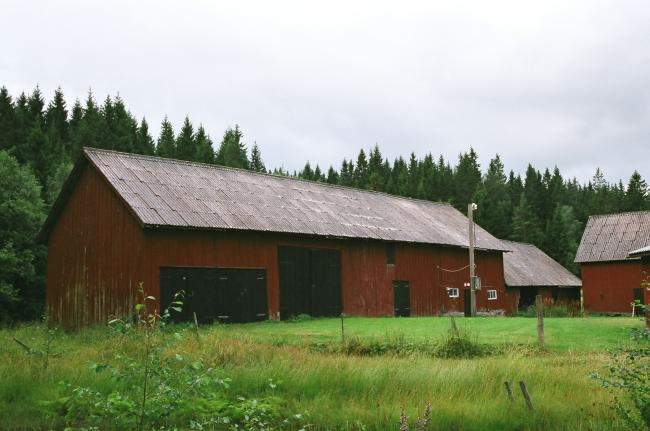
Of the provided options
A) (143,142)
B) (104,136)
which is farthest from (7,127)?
(143,142)

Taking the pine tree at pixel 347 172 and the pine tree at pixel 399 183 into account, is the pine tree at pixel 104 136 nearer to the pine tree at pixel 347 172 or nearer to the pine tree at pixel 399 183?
the pine tree at pixel 399 183

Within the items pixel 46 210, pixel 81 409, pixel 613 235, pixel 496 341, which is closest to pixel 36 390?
pixel 81 409

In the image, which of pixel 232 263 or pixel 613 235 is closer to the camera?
pixel 232 263

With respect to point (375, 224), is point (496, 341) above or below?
below

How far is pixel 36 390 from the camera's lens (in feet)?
42.4

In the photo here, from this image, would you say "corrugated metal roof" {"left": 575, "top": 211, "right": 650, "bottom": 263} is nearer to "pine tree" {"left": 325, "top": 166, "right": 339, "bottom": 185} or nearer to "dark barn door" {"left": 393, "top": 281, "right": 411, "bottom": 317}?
"dark barn door" {"left": 393, "top": 281, "right": 411, "bottom": 317}

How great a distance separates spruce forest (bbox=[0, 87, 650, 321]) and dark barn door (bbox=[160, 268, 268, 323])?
15.8m

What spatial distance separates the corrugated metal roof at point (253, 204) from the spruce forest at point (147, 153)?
13126mm

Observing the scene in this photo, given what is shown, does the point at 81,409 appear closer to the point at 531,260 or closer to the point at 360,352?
the point at 360,352

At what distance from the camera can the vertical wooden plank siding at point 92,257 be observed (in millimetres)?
26922

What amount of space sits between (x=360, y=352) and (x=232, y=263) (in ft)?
39.2

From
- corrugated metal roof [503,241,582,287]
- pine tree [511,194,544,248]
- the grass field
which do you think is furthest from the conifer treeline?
the grass field

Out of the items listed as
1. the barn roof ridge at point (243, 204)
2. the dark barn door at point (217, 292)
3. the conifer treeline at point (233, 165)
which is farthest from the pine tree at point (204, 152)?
the dark barn door at point (217, 292)

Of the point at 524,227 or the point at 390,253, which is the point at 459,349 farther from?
the point at 524,227
